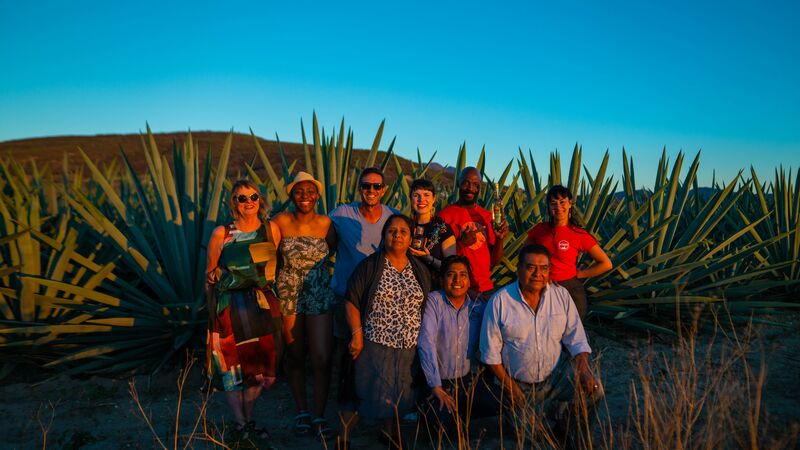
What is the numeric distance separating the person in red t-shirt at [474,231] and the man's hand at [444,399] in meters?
0.70

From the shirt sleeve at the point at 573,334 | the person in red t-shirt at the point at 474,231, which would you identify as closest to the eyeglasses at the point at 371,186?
the person in red t-shirt at the point at 474,231

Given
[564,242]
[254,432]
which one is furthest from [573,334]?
[254,432]

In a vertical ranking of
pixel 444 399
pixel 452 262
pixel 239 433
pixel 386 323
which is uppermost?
pixel 452 262

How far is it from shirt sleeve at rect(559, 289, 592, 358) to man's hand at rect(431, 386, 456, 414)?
0.75 m

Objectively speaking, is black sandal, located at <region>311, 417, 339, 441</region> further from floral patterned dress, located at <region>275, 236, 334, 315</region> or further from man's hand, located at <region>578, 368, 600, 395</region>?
man's hand, located at <region>578, 368, 600, 395</region>

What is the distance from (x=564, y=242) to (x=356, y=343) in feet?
5.35

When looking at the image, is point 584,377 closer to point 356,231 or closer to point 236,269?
point 356,231

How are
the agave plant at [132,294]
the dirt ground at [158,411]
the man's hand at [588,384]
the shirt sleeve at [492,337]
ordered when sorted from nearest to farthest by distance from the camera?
1. the man's hand at [588,384]
2. the shirt sleeve at [492,337]
3. the dirt ground at [158,411]
4. the agave plant at [132,294]

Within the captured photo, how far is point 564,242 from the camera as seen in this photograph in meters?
3.85

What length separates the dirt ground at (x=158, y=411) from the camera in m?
3.45

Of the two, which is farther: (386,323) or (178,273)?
(178,273)

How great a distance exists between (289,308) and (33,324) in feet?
7.52

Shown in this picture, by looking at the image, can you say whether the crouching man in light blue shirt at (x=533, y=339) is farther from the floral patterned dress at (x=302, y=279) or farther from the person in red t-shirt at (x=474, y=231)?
the floral patterned dress at (x=302, y=279)

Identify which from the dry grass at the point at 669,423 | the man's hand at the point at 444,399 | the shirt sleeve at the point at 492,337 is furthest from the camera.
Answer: the shirt sleeve at the point at 492,337
